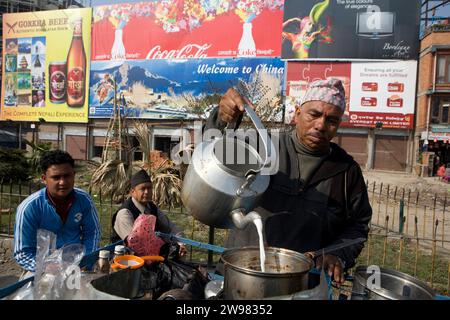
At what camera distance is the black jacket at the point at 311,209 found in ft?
6.10

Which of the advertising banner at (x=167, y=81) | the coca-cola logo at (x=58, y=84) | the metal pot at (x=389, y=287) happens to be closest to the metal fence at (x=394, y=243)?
the metal pot at (x=389, y=287)

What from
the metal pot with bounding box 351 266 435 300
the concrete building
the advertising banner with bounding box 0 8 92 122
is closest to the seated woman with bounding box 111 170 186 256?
the metal pot with bounding box 351 266 435 300

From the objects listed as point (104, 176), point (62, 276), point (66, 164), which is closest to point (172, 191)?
point (104, 176)

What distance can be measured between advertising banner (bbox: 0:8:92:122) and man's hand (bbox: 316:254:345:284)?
915 inches

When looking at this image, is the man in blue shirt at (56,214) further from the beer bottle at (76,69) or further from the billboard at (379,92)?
the beer bottle at (76,69)

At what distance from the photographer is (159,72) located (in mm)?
21422

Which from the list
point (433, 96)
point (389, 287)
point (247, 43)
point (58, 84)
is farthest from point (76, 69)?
point (389, 287)

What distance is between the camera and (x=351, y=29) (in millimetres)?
19109

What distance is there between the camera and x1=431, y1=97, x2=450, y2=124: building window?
18.5 m

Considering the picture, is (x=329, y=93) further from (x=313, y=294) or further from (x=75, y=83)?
(x=75, y=83)

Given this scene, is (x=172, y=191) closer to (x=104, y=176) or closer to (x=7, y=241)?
(x=104, y=176)
